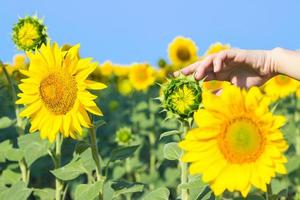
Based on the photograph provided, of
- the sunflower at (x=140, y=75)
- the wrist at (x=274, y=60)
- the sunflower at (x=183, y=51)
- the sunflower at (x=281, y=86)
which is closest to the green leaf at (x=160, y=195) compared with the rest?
the wrist at (x=274, y=60)

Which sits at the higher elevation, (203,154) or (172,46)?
(172,46)

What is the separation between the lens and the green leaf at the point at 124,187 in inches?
86.6

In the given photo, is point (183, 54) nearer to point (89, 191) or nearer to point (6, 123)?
point (6, 123)

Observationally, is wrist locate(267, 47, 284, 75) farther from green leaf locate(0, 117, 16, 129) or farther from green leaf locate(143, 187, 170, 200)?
green leaf locate(0, 117, 16, 129)

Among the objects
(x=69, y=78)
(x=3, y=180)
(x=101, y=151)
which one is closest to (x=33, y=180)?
(x=101, y=151)

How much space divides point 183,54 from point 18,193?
129 inches

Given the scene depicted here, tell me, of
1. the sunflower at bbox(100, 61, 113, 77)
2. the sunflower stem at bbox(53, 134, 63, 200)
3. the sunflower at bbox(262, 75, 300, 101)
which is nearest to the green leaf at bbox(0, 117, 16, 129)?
the sunflower stem at bbox(53, 134, 63, 200)

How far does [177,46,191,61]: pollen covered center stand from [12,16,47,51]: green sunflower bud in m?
3.13

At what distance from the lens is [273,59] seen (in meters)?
2.17

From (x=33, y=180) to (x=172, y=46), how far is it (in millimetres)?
1566

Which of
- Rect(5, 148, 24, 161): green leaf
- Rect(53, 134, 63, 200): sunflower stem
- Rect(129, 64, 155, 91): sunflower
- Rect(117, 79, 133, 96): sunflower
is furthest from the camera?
Rect(129, 64, 155, 91): sunflower

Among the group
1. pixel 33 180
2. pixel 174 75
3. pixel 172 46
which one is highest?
pixel 172 46

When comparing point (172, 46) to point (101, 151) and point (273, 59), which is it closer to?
point (101, 151)

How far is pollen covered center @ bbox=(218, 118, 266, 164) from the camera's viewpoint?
1597 mm
